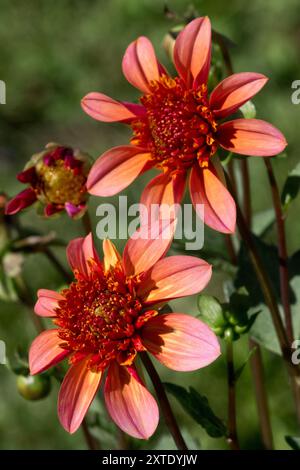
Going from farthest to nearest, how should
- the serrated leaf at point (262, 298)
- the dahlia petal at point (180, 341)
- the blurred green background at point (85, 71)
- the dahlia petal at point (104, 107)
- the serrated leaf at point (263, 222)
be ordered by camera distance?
1. the blurred green background at point (85, 71)
2. the serrated leaf at point (263, 222)
3. the serrated leaf at point (262, 298)
4. the dahlia petal at point (104, 107)
5. the dahlia petal at point (180, 341)

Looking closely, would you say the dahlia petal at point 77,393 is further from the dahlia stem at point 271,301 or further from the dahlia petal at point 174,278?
the dahlia stem at point 271,301

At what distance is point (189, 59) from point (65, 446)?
1.09 m

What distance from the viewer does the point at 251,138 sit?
0.83m

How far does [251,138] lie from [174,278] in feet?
0.58

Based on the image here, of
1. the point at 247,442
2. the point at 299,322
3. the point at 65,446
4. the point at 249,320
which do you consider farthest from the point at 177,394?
the point at 65,446

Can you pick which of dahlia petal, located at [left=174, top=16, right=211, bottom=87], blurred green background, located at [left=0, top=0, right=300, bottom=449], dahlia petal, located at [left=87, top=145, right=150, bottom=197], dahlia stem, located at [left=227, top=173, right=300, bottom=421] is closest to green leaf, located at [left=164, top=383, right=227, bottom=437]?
dahlia stem, located at [left=227, top=173, right=300, bottom=421]

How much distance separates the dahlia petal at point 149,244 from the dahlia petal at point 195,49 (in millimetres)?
178

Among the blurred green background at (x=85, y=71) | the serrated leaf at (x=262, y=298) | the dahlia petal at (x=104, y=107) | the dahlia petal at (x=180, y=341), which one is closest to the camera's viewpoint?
the dahlia petal at (x=180, y=341)

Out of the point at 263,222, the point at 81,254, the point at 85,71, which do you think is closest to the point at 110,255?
the point at 81,254

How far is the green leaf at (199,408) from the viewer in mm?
855

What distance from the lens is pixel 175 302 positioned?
1834 mm

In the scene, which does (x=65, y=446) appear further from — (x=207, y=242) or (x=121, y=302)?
(x=121, y=302)

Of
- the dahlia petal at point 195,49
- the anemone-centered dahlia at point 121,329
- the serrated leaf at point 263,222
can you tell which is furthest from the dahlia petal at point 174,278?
the serrated leaf at point 263,222
